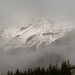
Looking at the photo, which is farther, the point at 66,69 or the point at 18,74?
the point at 18,74

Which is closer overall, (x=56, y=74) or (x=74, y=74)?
(x=74, y=74)

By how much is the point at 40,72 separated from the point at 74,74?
4503 centimetres

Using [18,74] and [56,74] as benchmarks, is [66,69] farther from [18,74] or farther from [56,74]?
[18,74]

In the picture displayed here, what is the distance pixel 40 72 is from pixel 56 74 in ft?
48.1

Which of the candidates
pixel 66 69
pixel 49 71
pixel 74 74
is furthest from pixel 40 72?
pixel 74 74

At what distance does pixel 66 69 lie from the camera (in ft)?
464

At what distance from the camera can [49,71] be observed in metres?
150

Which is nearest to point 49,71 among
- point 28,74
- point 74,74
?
point 28,74

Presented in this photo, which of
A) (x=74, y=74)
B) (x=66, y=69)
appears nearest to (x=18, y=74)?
(x=66, y=69)

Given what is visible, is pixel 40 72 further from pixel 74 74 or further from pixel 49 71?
pixel 74 74

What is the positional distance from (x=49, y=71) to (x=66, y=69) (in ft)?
40.1

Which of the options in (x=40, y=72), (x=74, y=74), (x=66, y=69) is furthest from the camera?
(x=40, y=72)

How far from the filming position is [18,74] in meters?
165

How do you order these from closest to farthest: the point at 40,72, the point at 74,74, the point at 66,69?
the point at 74,74 < the point at 66,69 < the point at 40,72
